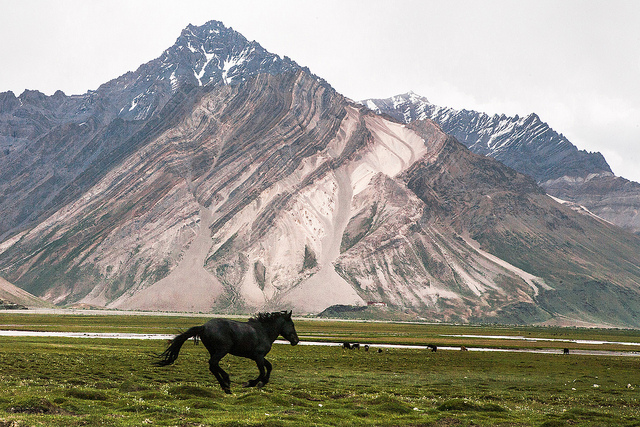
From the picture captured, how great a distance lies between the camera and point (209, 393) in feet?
92.7

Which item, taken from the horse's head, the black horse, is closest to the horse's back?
the black horse

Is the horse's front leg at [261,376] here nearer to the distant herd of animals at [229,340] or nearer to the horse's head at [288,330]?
the distant herd of animals at [229,340]

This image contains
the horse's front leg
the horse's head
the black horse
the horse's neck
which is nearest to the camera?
the black horse

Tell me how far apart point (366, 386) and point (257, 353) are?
971 cm

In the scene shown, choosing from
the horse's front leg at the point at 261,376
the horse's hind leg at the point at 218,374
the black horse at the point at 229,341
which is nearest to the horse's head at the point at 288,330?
the black horse at the point at 229,341

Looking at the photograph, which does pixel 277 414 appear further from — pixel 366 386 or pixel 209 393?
pixel 366 386

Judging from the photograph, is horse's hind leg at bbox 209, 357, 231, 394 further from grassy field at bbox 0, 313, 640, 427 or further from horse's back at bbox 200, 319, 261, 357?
horse's back at bbox 200, 319, 261, 357

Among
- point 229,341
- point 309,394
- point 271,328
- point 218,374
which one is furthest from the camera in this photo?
point 271,328

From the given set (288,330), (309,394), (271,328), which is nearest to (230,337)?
(271,328)

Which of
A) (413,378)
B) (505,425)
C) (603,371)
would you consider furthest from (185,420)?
(603,371)

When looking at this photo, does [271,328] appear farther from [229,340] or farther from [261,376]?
[229,340]

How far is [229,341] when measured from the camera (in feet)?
97.4

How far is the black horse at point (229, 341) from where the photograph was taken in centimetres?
2948

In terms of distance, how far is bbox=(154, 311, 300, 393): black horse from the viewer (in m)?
29.5
